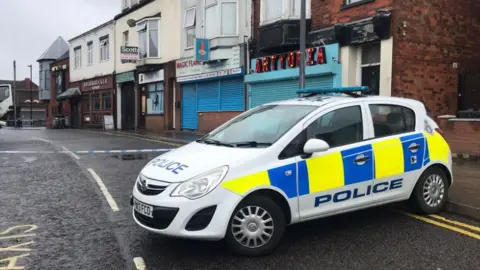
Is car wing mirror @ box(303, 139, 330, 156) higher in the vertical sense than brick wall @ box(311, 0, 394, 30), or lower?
lower

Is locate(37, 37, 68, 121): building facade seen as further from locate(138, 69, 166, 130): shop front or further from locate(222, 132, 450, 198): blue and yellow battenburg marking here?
locate(222, 132, 450, 198): blue and yellow battenburg marking

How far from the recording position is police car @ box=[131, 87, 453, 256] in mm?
4355

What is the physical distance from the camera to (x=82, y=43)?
36219mm

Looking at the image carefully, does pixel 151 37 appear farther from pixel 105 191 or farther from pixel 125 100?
pixel 105 191

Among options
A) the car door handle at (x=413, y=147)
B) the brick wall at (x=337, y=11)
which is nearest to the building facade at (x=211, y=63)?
the brick wall at (x=337, y=11)

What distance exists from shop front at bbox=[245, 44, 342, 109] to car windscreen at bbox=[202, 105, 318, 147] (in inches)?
350

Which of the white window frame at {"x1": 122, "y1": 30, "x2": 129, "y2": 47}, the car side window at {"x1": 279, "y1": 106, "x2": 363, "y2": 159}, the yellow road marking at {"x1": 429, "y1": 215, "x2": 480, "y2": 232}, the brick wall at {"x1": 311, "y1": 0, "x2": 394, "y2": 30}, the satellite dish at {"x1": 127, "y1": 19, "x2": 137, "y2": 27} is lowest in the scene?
the yellow road marking at {"x1": 429, "y1": 215, "x2": 480, "y2": 232}

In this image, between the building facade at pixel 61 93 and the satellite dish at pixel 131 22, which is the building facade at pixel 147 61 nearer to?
the satellite dish at pixel 131 22

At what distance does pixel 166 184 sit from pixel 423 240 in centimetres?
287

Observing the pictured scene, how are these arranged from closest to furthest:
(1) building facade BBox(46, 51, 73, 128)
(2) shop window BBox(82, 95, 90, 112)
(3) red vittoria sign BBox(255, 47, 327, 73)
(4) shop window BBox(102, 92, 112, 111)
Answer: (3) red vittoria sign BBox(255, 47, 327, 73), (4) shop window BBox(102, 92, 112, 111), (2) shop window BBox(82, 95, 90, 112), (1) building facade BBox(46, 51, 73, 128)

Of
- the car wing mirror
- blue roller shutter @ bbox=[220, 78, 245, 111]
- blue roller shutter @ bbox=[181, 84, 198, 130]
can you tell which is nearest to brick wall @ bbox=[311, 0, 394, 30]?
blue roller shutter @ bbox=[220, 78, 245, 111]

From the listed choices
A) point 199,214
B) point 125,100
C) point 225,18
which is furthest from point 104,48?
point 199,214

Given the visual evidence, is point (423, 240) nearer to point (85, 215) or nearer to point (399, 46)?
point (85, 215)

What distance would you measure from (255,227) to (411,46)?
10092 mm
